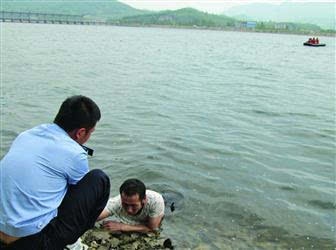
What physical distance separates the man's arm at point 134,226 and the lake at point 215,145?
1.24ft

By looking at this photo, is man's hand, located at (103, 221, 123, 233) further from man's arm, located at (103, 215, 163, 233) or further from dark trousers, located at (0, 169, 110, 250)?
dark trousers, located at (0, 169, 110, 250)

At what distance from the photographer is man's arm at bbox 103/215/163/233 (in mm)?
7660

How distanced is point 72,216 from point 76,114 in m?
1.16

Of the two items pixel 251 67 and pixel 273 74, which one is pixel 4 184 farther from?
pixel 251 67

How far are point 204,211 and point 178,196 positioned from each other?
0.84 meters

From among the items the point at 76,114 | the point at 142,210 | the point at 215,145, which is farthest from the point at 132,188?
the point at 215,145

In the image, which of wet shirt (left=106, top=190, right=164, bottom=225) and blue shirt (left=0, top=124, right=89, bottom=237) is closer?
blue shirt (left=0, top=124, right=89, bottom=237)

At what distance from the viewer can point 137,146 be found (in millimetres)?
13594

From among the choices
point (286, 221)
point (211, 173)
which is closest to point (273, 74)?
point (211, 173)

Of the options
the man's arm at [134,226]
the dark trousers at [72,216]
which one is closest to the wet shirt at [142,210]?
the man's arm at [134,226]

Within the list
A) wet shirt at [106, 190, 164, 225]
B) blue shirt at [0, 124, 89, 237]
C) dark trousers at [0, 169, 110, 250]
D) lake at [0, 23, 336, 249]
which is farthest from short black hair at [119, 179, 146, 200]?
blue shirt at [0, 124, 89, 237]

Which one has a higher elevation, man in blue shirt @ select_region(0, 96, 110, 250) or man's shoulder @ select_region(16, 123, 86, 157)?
man's shoulder @ select_region(16, 123, 86, 157)

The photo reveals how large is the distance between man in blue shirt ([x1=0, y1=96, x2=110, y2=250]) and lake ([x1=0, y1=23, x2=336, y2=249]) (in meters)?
3.26

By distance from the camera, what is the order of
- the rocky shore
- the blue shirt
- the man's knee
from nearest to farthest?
the blue shirt → the man's knee → the rocky shore
